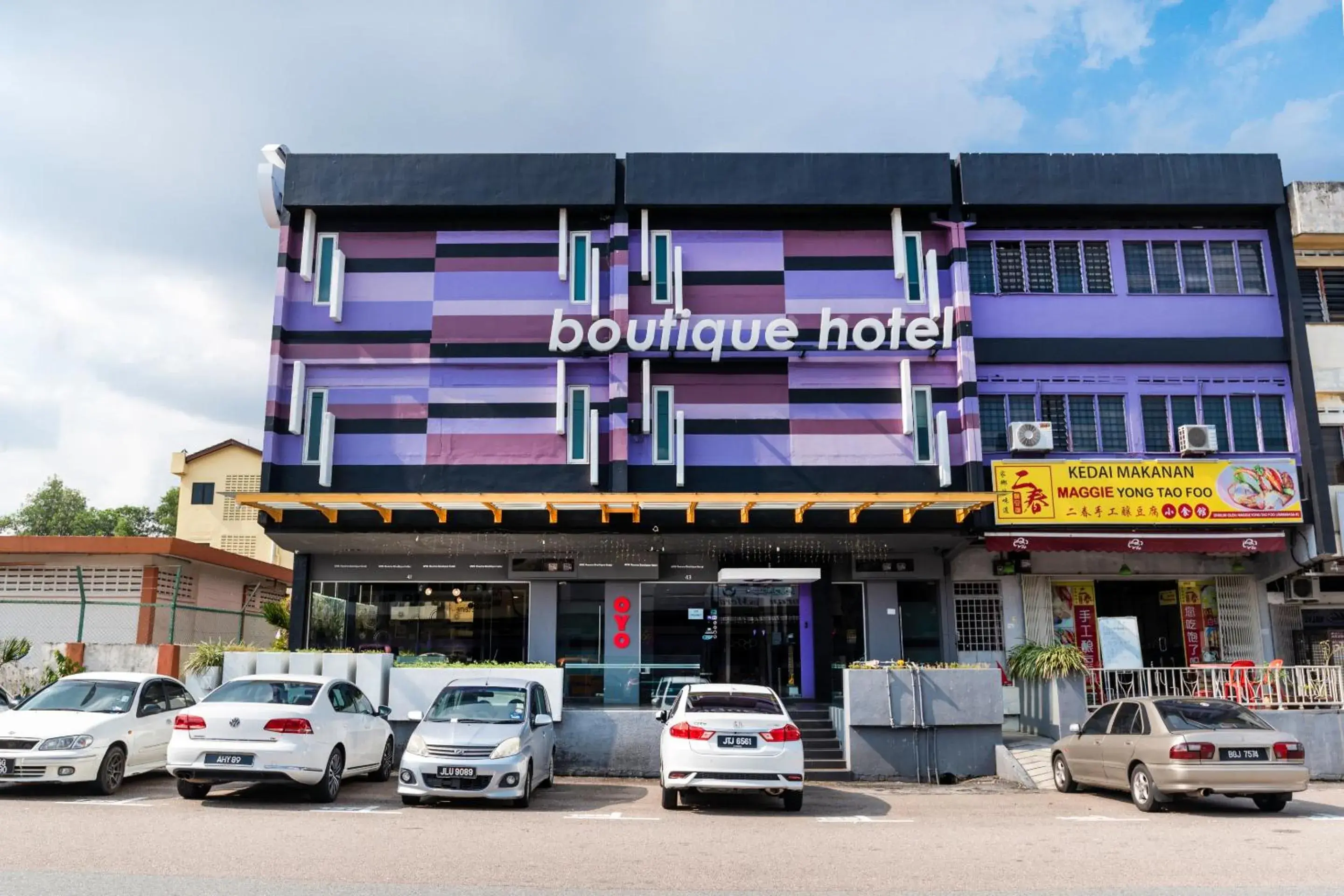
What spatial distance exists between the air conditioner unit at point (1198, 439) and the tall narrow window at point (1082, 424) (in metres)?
1.71

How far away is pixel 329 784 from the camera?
12.6 m

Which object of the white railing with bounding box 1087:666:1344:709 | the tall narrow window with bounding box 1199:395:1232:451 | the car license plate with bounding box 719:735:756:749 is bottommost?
the car license plate with bounding box 719:735:756:749

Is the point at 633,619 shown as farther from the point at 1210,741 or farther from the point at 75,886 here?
the point at 75,886

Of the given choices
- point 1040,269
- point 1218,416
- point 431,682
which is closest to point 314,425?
point 431,682

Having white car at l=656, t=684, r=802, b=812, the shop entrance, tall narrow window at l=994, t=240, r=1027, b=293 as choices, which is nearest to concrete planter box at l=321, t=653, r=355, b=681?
white car at l=656, t=684, r=802, b=812

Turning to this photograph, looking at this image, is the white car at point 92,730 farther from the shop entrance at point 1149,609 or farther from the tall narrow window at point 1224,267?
the tall narrow window at point 1224,267

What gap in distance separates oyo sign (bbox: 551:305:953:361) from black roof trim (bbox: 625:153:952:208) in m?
2.45

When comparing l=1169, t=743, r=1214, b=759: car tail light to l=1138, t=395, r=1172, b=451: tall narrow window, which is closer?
l=1169, t=743, r=1214, b=759: car tail light

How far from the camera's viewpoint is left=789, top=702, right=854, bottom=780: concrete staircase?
57.0 feet

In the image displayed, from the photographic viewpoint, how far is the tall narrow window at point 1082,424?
21484mm

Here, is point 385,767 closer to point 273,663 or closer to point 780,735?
point 273,663

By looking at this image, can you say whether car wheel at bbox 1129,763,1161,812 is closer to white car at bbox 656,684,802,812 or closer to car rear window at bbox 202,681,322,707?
white car at bbox 656,684,802,812

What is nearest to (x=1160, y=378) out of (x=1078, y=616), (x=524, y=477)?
(x=1078, y=616)

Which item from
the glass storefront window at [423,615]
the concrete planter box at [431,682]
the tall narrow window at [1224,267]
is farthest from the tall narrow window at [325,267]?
the tall narrow window at [1224,267]
